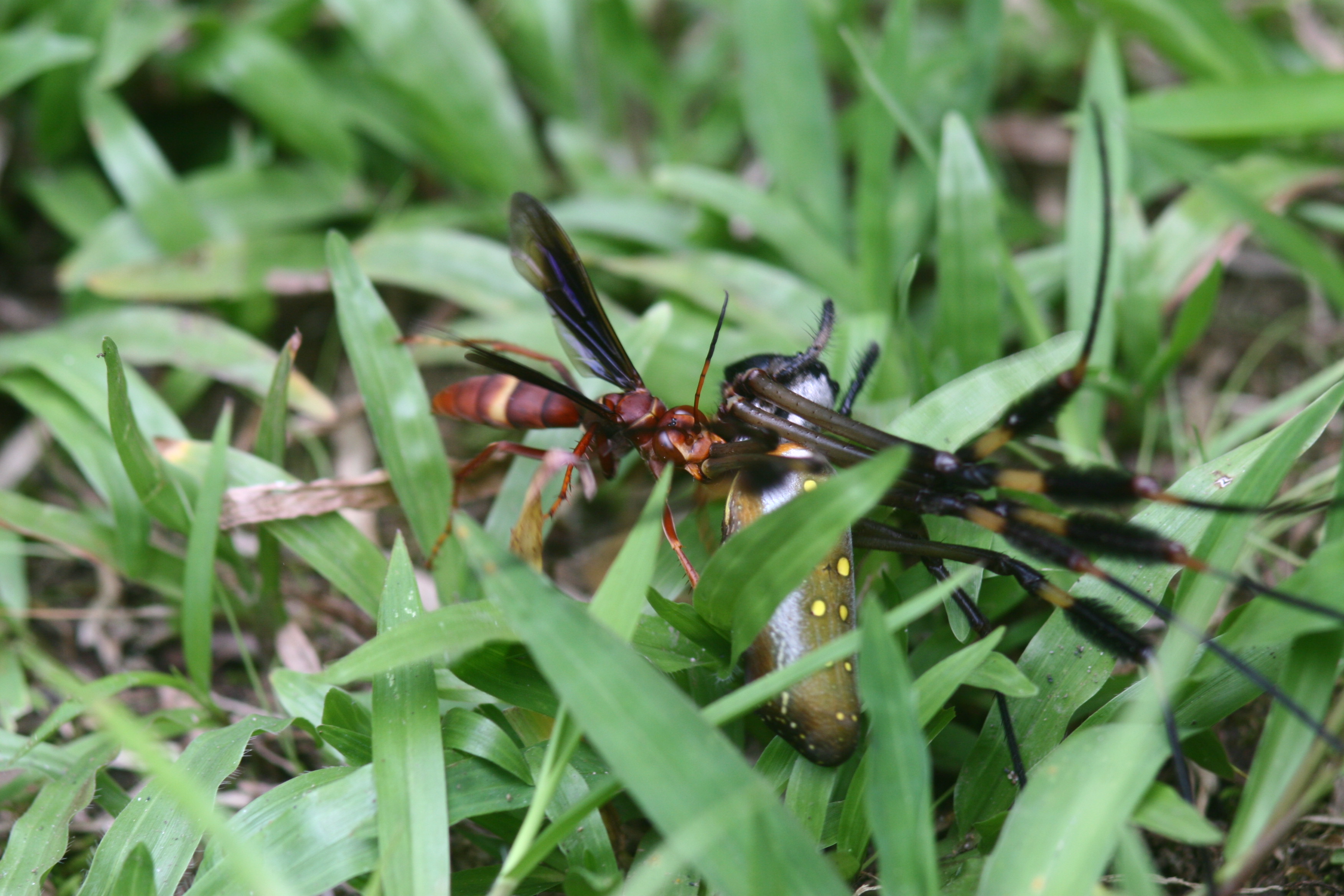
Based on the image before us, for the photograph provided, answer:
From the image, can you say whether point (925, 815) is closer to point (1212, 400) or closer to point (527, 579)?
point (527, 579)

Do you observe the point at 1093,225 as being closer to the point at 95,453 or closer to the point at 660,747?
the point at 660,747

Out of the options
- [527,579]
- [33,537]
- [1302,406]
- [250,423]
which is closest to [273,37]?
[250,423]

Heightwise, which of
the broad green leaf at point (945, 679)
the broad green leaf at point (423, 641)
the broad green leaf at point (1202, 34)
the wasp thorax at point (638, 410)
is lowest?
the broad green leaf at point (945, 679)

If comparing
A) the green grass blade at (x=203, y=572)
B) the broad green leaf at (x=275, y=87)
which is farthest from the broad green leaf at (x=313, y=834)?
the broad green leaf at (x=275, y=87)

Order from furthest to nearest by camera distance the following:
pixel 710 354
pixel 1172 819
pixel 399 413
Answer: pixel 399 413 < pixel 710 354 < pixel 1172 819

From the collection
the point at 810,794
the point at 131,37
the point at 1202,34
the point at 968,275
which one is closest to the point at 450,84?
the point at 131,37

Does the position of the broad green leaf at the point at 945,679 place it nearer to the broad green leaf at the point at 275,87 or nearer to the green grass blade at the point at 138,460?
the green grass blade at the point at 138,460
